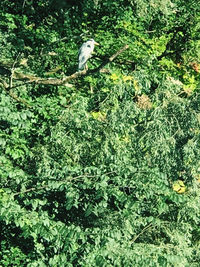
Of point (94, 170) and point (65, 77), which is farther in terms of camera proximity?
point (65, 77)

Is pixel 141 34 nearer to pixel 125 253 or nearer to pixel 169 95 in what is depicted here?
pixel 169 95

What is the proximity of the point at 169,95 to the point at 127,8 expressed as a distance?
10.7 ft

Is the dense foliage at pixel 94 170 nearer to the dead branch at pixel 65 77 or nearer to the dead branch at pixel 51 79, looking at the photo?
the dead branch at pixel 51 79

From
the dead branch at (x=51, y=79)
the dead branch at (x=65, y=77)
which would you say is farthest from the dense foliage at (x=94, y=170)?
the dead branch at (x=65, y=77)

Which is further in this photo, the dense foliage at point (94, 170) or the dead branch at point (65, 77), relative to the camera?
the dead branch at point (65, 77)

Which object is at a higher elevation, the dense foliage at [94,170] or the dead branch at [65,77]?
the dead branch at [65,77]

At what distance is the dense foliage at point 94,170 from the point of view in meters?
3.23

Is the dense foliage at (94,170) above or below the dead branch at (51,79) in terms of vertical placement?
below

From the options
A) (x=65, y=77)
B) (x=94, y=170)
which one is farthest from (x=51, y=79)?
(x=94, y=170)

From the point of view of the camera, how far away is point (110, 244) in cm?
330

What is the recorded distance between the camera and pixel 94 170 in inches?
131

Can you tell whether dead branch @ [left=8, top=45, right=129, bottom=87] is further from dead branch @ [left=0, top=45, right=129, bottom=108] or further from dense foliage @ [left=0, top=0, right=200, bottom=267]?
dense foliage @ [left=0, top=0, right=200, bottom=267]

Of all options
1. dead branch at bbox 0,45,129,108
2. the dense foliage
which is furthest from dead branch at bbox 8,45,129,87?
the dense foliage

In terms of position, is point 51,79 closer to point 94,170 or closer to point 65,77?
point 65,77
